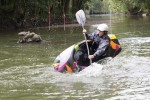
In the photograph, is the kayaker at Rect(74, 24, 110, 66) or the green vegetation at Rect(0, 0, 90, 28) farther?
the green vegetation at Rect(0, 0, 90, 28)

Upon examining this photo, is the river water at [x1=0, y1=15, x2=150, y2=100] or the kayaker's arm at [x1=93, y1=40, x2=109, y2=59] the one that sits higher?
the kayaker's arm at [x1=93, y1=40, x2=109, y2=59]

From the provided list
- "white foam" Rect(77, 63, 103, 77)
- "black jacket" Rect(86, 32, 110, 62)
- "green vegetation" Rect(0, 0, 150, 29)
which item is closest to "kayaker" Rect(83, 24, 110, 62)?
"black jacket" Rect(86, 32, 110, 62)

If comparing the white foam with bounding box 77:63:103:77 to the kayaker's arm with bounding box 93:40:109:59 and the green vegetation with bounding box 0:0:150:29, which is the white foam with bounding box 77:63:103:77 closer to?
the kayaker's arm with bounding box 93:40:109:59

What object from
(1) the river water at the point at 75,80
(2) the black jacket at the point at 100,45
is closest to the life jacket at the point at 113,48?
(2) the black jacket at the point at 100,45

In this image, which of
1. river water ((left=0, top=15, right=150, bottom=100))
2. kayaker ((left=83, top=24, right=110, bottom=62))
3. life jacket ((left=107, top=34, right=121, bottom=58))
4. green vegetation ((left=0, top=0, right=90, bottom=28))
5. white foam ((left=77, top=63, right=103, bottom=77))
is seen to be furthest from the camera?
green vegetation ((left=0, top=0, right=90, bottom=28))

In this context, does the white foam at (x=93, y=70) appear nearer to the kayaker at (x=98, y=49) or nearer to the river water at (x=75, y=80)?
the river water at (x=75, y=80)

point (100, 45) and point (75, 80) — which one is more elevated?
point (100, 45)

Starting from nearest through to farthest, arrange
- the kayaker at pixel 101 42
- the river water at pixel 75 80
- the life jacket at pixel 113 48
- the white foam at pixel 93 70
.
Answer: the river water at pixel 75 80, the white foam at pixel 93 70, the kayaker at pixel 101 42, the life jacket at pixel 113 48

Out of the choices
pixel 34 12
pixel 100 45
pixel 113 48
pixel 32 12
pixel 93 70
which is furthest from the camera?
pixel 34 12

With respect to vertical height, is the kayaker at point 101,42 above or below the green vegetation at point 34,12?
above

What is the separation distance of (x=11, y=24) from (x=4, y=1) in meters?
2.37

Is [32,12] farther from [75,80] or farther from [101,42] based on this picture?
[75,80]

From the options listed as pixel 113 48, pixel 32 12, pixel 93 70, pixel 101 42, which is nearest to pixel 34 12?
pixel 32 12

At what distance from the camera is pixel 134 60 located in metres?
13.1
